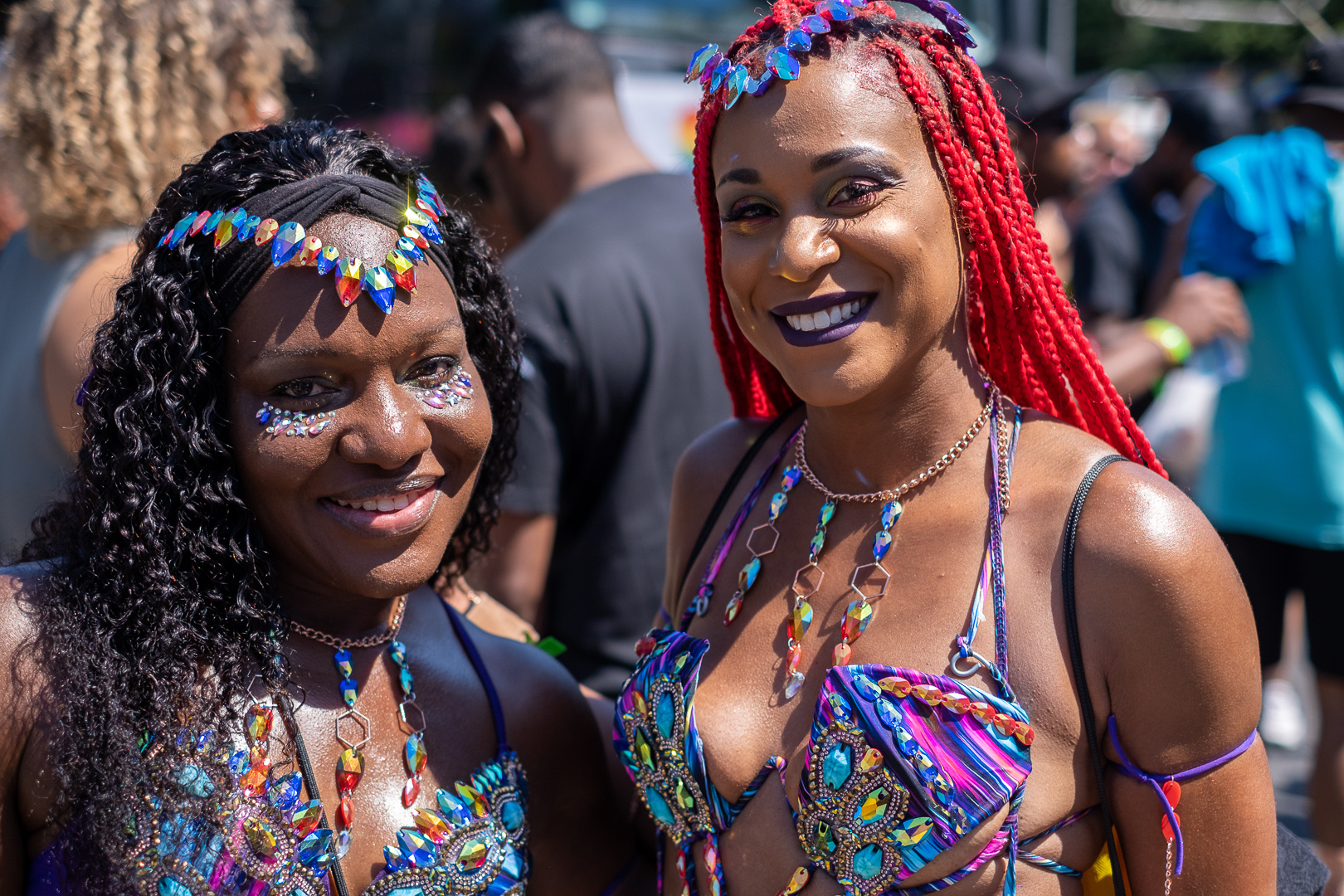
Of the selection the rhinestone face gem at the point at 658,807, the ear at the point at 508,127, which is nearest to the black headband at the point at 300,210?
the rhinestone face gem at the point at 658,807

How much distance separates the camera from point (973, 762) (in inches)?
63.7

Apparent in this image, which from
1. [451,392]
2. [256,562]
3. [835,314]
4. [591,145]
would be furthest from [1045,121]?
[256,562]

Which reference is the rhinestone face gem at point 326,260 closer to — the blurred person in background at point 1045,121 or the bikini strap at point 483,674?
the bikini strap at point 483,674

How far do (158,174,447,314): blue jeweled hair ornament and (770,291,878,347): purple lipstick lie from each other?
550mm

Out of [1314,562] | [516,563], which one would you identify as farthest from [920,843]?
[1314,562]

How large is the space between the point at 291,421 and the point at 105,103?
1.52 meters

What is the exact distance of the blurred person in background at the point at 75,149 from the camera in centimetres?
265

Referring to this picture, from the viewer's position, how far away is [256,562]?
174cm

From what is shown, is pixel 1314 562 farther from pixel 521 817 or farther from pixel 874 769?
pixel 521 817

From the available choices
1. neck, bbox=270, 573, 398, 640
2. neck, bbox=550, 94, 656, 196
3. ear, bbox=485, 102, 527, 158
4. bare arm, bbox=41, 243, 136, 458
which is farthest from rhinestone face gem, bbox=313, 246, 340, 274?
ear, bbox=485, 102, 527, 158

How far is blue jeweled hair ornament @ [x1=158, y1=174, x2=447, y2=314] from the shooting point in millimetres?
1662

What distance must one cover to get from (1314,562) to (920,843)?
8.64 feet

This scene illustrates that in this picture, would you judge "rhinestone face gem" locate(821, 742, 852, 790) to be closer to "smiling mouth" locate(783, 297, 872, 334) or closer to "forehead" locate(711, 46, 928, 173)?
"smiling mouth" locate(783, 297, 872, 334)

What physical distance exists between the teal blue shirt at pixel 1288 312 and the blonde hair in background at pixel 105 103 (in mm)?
2928
